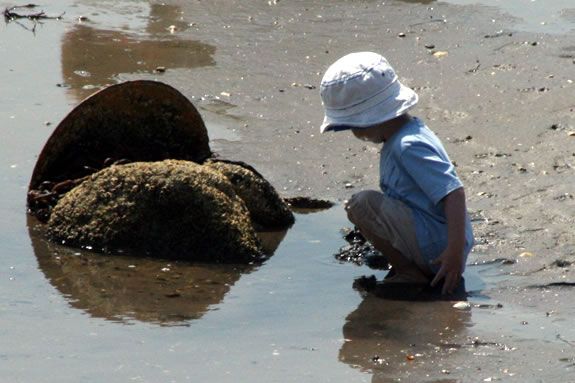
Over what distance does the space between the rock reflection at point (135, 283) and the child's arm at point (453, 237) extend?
3.26 feet

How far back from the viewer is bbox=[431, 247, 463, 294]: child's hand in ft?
17.5

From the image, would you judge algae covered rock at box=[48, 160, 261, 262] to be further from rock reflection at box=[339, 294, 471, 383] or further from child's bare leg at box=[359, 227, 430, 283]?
rock reflection at box=[339, 294, 471, 383]

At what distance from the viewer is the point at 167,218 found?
6.05 meters

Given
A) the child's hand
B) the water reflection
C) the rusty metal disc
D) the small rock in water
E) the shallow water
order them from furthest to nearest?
the water reflection
the rusty metal disc
the child's hand
the small rock in water
the shallow water

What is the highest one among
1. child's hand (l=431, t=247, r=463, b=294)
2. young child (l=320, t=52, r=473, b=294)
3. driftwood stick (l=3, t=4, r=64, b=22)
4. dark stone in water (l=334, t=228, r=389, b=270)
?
young child (l=320, t=52, r=473, b=294)

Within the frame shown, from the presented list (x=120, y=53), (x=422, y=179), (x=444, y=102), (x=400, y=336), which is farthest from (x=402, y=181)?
(x=120, y=53)

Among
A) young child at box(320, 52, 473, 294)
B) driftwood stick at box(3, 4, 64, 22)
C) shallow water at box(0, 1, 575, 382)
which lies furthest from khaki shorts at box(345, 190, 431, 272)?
driftwood stick at box(3, 4, 64, 22)

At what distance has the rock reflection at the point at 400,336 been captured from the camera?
180 inches

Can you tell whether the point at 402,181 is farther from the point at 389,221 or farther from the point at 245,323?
the point at 245,323

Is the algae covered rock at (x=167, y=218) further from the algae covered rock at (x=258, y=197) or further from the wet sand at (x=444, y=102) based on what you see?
the wet sand at (x=444, y=102)

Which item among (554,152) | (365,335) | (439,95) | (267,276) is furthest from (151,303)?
(439,95)

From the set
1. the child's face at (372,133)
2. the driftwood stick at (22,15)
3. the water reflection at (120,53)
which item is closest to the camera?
the child's face at (372,133)

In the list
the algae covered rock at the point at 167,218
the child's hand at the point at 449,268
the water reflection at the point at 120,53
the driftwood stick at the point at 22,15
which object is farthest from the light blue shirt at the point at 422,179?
the driftwood stick at the point at 22,15

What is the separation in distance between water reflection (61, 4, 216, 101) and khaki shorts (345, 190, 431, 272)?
3.60 m
